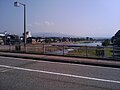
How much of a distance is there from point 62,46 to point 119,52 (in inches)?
210

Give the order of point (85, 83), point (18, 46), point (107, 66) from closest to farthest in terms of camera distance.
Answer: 1. point (85, 83)
2. point (107, 66)
3. point (18, 46)

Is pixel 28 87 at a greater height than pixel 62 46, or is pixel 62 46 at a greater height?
pixel 62 46

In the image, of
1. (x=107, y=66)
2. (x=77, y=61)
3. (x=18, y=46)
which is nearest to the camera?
(x=107, y=66)

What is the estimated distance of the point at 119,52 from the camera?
14.1m

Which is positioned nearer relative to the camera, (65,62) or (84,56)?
(65,62)

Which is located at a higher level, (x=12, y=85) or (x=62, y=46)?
(x=62, y=46)

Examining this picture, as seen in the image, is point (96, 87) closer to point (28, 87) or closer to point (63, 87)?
point (63, 87)

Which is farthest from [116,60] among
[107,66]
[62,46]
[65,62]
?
[62,46]

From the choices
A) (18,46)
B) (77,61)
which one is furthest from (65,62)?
(18,46)

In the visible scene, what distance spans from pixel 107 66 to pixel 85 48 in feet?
13.9

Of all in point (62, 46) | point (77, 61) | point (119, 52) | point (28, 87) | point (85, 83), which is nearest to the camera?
point (28, 87)

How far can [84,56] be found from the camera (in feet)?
50.4

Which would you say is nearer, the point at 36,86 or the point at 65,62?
the point at 36,86

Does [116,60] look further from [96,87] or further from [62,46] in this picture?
[96,87]
